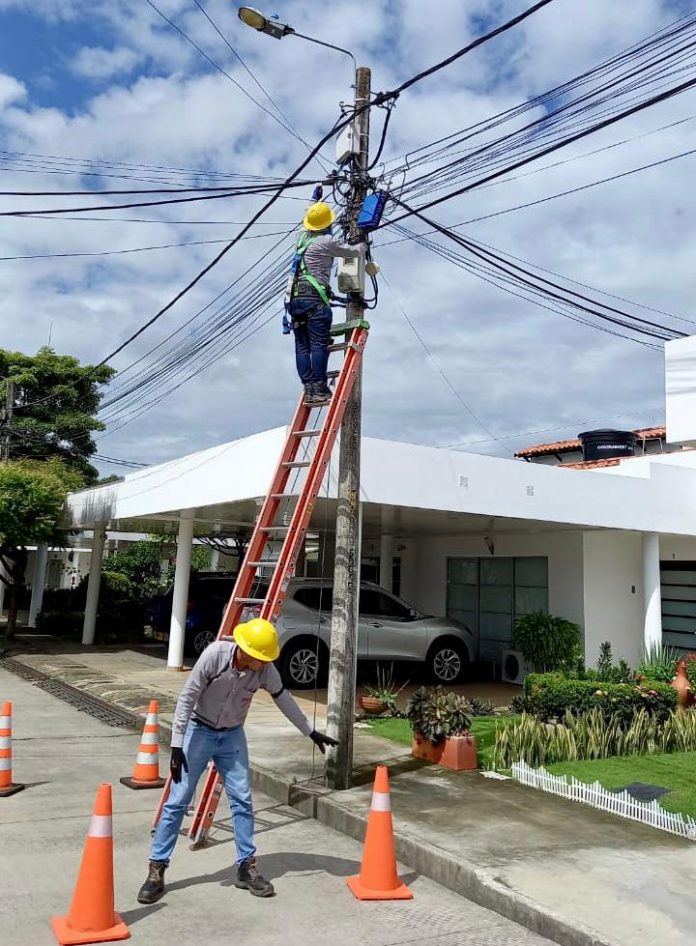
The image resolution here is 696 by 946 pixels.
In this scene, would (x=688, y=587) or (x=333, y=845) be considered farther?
(x=688, y=587)

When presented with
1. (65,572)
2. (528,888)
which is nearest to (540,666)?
(528,888)

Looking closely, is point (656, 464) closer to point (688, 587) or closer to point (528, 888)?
point (688, 587)

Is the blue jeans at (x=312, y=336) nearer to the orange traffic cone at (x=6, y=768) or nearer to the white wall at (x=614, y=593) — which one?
the orange traffic cone at (x=6, y=768)

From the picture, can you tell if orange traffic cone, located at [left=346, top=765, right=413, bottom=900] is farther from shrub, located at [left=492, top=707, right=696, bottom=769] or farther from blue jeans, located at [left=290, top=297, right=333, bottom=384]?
blue jeans, located at [left=290, top=297, right=333, bottom=384]

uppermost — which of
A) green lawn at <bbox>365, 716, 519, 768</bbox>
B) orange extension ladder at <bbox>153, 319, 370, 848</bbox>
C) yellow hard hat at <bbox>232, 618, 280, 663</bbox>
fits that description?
orange extension ladder at <bbox>153, 319, 370, 848</bbox>

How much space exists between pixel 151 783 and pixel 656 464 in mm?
10444

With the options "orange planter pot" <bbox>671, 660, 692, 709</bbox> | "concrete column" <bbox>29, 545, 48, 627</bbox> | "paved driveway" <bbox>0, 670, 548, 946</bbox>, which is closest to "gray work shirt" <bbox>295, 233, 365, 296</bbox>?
"paved driveway" <bbox>0, 670, 548, 946</bbox>

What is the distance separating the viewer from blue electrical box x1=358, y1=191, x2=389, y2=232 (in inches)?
307

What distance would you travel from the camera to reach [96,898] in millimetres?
4117

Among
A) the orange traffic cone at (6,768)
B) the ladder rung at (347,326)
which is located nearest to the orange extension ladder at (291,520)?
the ladder rung at (347,326)

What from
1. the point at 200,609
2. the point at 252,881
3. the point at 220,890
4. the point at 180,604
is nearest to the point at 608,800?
the point at 252,881

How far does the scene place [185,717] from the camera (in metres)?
4.76

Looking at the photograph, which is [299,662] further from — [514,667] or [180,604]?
[514,667]

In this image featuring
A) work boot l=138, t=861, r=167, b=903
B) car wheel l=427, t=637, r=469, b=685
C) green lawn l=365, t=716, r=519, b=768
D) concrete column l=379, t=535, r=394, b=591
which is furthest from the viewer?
concrete column l=379, t=535, r=394, b=591
